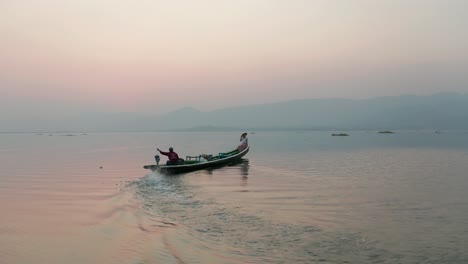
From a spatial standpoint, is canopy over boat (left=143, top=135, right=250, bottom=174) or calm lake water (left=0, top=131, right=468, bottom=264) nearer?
calm lake water (left=0, top=131, right=468, bottom=264)

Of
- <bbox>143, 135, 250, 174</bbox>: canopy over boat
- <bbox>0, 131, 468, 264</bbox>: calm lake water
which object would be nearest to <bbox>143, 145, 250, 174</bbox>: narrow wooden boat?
<bbox>143, 135, 250, 174</bbox>: canopy over boat

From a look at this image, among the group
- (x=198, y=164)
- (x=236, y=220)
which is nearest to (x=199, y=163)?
(x=198, y=164)

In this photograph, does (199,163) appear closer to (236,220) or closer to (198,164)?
(198,164)

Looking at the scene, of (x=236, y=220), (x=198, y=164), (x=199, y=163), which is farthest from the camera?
(x=199, y=163)

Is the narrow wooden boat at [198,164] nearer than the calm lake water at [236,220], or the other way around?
the calm lake water at [236,220]

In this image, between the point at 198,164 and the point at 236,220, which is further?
the point at 198,164

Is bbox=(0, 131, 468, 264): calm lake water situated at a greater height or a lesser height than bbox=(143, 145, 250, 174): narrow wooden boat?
lesser

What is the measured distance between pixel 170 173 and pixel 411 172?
19.7 m

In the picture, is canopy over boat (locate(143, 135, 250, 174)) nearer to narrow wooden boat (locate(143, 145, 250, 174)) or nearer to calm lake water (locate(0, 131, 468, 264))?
narrow wooden boat (locate(143, 145, 250, 174))

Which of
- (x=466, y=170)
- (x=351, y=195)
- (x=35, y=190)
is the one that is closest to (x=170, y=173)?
(x=35, y=190)

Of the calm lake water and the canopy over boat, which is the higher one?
the canopy over boat

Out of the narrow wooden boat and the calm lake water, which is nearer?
the calm lake water

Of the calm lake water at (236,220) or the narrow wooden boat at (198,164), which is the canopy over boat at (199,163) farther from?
the calm lake water at (236,220)

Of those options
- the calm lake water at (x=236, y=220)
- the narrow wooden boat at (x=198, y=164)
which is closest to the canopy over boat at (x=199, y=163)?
the narrow wooden boat at (x=198, y=164)
